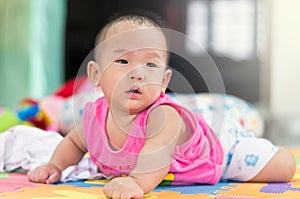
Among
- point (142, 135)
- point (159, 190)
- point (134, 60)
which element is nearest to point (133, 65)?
point (134, 60)

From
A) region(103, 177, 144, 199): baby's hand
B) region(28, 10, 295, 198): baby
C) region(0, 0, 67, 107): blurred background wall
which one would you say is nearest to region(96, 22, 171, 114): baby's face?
region(28, 10, 295, 198): baby

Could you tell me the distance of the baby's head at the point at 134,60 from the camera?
0.96 metres

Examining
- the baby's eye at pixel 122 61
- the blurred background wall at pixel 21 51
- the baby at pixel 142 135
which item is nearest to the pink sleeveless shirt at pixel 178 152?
the baby at pixel 142 135

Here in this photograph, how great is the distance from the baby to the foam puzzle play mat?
33 mm

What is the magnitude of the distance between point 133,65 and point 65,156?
0.31 m

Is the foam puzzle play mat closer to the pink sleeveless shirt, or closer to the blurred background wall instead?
the pink sleeveless shirt

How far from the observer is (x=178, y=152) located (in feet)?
3.51

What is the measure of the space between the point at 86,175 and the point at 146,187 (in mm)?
281

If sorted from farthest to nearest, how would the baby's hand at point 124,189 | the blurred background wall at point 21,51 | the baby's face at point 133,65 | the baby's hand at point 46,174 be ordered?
the blurred background wall at point 21,51
the baby's hand at point 46,174
the baby's face at point 133,65
the baby's hand at point 124,189

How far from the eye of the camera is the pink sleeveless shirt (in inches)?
41.4

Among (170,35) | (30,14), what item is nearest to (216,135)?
(170,35)

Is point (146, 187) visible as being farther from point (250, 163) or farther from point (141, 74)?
point (250, 163)

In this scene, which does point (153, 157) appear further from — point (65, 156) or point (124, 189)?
point (65, 156)

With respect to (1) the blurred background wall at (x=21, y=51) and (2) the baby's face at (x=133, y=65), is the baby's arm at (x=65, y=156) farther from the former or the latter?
(1) the blurred background wall at (x=21, y=51)
